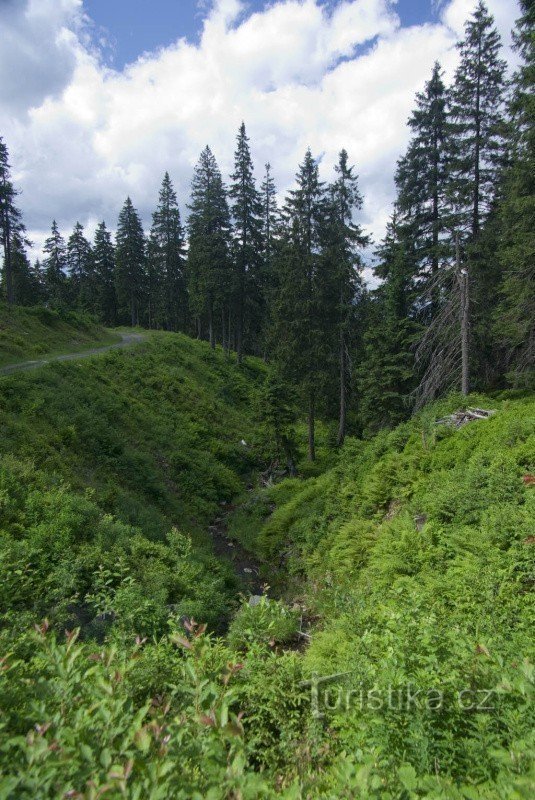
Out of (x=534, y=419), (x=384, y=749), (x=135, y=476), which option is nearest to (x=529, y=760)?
(x=384, y=749)

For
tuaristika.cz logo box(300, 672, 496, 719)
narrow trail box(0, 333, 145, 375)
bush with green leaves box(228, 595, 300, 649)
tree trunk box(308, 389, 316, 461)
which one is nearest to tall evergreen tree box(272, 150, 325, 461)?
tree trunk box(308, 389, 316, 461)

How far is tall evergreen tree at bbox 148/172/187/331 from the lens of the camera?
4909cm

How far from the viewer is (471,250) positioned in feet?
60.3

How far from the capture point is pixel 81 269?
57.8 metres

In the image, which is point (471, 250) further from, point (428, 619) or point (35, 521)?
point (35, 521)

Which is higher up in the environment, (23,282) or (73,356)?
(23,282)

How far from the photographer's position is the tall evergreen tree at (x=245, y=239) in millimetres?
35219

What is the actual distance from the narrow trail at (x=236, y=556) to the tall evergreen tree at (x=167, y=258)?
38880 mm

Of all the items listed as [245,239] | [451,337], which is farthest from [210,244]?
[451,337]

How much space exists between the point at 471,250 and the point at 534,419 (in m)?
11.4

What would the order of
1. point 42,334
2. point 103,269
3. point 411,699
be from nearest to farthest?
point 411,699 < point 42,334 < point 103,269

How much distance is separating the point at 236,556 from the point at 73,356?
17302mm

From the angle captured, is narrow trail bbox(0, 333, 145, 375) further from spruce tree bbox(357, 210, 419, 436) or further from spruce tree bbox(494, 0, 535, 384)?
spruce tree bbox(494, 0, 535, 384)

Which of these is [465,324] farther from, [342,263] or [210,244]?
[210,244]
